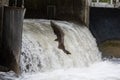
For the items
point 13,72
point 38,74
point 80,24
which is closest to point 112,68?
point 80,24

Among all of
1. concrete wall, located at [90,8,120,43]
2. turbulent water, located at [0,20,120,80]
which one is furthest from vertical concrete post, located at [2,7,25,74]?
concrete wall, located at [90,8,120,43]

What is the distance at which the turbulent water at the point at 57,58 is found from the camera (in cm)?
1023

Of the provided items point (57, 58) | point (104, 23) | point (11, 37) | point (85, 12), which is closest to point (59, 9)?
point (85, 12)

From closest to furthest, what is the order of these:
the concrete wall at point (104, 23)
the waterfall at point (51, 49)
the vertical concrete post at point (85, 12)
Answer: the waterfall at point (51, 49), the vertical concrete post at point (85, 12), the concrete wall at point (104, 23)

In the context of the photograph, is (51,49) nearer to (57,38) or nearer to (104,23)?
(57,38)

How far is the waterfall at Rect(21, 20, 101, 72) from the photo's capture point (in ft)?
34.2

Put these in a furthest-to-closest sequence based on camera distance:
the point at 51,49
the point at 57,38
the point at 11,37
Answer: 1. the point at 57,38
2. the point at 51,49
3. the point at 11,37

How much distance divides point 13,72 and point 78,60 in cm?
414

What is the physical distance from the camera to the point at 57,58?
11.6m

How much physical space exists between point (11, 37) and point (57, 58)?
2657 millimetres

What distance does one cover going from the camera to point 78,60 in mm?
13047

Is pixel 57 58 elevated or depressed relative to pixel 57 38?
depressed

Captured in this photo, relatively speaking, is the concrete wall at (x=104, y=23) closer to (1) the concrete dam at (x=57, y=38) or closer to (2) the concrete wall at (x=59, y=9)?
(1) the concrete dam at (x=57, y=38)

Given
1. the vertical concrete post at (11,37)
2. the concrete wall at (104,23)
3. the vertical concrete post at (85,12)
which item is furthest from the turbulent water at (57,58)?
the concrete wall at (104,23)
